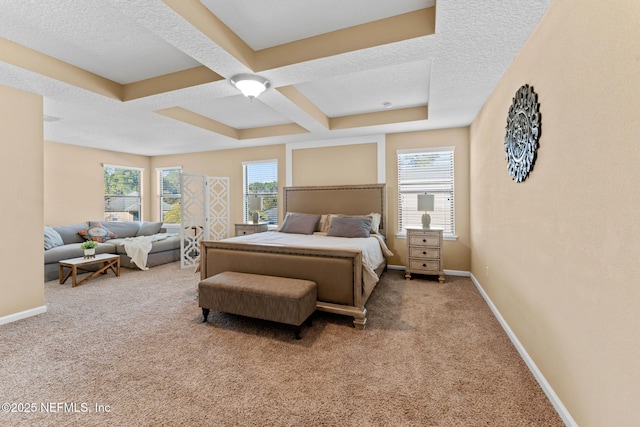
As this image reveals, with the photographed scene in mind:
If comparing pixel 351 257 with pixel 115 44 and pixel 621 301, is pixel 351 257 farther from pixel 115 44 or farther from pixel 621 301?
pixel 115 44

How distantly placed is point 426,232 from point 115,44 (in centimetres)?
445

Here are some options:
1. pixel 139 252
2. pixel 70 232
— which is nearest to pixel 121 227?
pixel 70 232

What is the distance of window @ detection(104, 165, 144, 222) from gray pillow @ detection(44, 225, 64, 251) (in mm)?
1521

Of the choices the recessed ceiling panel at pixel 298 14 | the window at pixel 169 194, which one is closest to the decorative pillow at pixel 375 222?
Result: the recessed ceiling panel at pixel 298 14

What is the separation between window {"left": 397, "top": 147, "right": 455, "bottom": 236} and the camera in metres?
4.71

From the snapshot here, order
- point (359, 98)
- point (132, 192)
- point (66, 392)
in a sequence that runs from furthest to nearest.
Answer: point (132, 192)
point (359, 98)
point (66, 392)

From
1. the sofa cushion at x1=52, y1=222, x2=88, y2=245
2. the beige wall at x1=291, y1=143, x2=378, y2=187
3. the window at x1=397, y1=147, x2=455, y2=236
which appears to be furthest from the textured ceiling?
the sofa cushion at x1=52, y1=222, x2=88, y2=245

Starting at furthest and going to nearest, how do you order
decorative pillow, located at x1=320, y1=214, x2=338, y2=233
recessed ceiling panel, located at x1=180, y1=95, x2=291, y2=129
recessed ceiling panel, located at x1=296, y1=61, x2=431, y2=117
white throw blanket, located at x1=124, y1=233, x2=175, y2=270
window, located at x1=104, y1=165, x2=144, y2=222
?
window, located at x1=104, y1=165, x2=144, y2=222, white throw blanket, located at x1=124, y1=233, x2=175, y2=270, decorative pillow, located at x1=320, y1=214, x2=338, y2=233, recessed ceiling panel, located at x1=180, y1=95, x2=291, y2=129, recessed ceiling panel, located at x1=296, y1=61, x2=431, y2=117

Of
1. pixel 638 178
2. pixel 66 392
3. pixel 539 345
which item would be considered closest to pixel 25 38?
pixel 66 392

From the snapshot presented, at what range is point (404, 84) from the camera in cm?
334

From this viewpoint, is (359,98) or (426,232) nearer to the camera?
(359,98)

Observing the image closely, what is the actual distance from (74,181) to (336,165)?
18.3 feet

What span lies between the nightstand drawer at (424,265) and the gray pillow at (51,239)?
20.1 feet

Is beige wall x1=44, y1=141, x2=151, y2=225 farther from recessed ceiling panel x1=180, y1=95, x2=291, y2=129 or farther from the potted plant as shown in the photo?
recessed ceiling panel x1=180, y1=95, x2=291, y2=129
